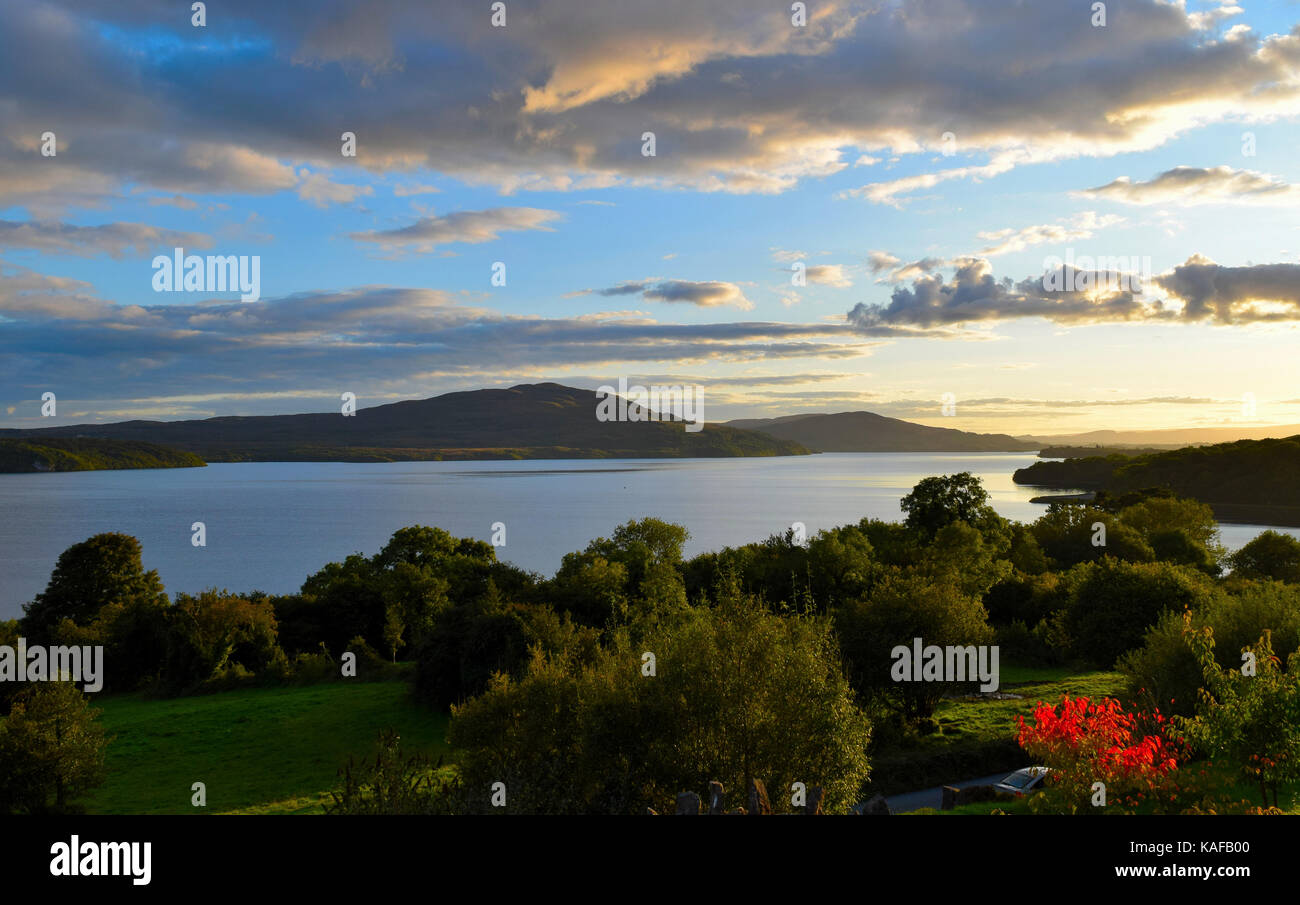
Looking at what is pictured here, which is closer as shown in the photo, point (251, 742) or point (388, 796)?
point (388, 796)

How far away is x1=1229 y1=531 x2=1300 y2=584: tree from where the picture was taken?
63438 mm

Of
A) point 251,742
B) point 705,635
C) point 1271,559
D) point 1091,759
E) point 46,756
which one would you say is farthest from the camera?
point 1271,559

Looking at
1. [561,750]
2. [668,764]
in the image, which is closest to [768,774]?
[668,764]

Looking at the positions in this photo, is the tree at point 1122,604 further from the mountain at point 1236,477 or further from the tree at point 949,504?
the mountain at point 1236,477

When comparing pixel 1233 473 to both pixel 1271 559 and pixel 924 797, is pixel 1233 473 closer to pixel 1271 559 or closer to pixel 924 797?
pixel 1271 559

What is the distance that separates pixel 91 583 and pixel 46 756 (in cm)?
4166

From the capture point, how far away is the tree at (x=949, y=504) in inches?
2948

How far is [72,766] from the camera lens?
25672 mm

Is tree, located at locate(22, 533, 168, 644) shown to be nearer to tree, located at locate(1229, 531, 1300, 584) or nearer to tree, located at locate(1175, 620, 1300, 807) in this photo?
tree, located at locate(1175, 620, 1300, 807)

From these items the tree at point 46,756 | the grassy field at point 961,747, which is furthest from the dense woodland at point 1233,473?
the tree at point 46,756

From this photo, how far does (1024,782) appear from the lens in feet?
72.6

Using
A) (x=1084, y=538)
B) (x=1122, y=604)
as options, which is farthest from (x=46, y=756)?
(x=1084, y=538)
